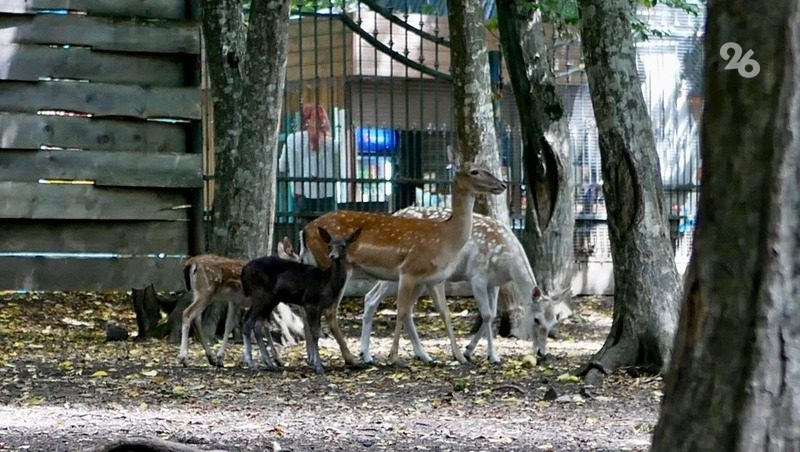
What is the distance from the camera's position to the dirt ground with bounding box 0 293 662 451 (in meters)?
7.39

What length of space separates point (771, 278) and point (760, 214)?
0.19m

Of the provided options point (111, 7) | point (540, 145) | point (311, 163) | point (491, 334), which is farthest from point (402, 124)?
point (491, 334)

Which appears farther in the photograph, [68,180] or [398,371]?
[68,180]

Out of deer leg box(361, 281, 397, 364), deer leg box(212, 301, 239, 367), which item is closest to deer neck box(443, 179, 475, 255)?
deer leg box(361, 281, 397, 364)

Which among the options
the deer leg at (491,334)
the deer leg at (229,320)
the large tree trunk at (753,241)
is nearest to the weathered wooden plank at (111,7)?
the deer leg at (229,320)

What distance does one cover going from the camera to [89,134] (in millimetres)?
13508

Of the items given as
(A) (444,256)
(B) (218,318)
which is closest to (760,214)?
(A) (444,256)

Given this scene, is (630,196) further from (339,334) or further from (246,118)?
(246,118)

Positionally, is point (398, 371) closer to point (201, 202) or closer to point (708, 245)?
point (201, 202)

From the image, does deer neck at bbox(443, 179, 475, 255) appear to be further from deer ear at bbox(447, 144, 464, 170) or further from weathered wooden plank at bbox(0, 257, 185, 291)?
weathered wooden plank at bbox(0, 257, 185, 291)

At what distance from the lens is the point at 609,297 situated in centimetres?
1883

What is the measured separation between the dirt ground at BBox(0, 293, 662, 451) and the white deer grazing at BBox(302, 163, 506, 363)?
61 cm

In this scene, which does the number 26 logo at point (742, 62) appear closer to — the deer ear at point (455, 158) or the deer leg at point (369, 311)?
the deer leg at point (369, 311)

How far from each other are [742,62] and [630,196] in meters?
5.55
